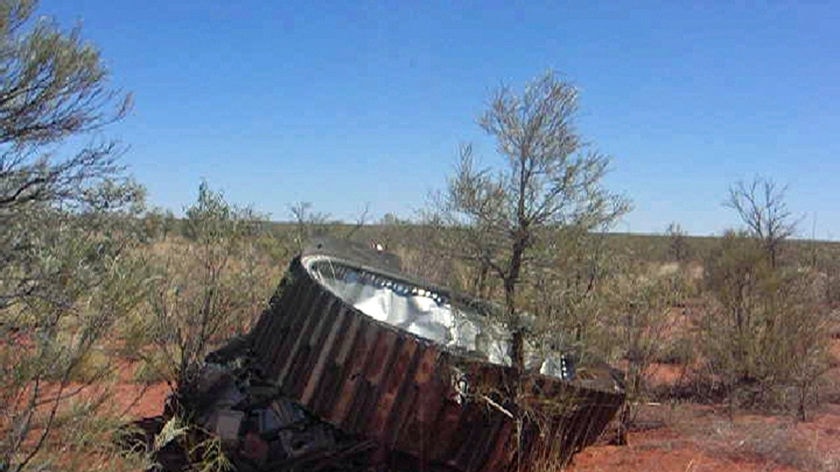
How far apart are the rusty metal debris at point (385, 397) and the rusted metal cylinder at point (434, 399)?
13 millimetres

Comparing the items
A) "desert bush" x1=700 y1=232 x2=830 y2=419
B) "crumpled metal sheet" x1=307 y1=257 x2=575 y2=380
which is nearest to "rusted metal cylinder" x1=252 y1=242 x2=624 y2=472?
"crumpled metal sheet" x1=307 y1=257 x2=575 y2=380

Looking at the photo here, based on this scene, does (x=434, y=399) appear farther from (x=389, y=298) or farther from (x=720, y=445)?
(x=389, y=298)

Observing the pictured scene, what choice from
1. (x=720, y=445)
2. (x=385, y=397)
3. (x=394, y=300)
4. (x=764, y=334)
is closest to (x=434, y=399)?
(x=385, y=397)

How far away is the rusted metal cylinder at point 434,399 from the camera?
8.00 m

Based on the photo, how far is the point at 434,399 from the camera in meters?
8.04

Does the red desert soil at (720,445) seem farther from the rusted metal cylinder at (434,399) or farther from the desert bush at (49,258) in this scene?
the desert bush at (49,258)

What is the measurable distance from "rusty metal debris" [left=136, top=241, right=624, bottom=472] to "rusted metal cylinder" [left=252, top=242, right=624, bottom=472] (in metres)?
0.01

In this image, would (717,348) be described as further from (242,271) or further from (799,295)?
(242,271)

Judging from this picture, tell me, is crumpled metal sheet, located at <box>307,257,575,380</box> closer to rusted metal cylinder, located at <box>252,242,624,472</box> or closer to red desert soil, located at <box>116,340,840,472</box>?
rusted metal cylinder, located at <box>252,242,624,472</box>

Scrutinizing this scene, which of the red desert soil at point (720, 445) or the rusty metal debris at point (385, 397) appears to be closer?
the rusty metal debris at point (385, 397)

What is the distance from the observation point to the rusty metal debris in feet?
26.4

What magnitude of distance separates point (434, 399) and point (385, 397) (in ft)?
1.94

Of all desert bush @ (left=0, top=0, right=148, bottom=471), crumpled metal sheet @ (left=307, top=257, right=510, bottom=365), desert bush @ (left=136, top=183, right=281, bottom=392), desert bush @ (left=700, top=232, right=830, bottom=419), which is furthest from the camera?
desert bush @ (left=700, top=232, right=830, bottom=419)

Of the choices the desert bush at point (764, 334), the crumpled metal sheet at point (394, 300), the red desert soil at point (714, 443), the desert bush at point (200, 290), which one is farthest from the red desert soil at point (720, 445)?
the desert bush at point (200, 290)
